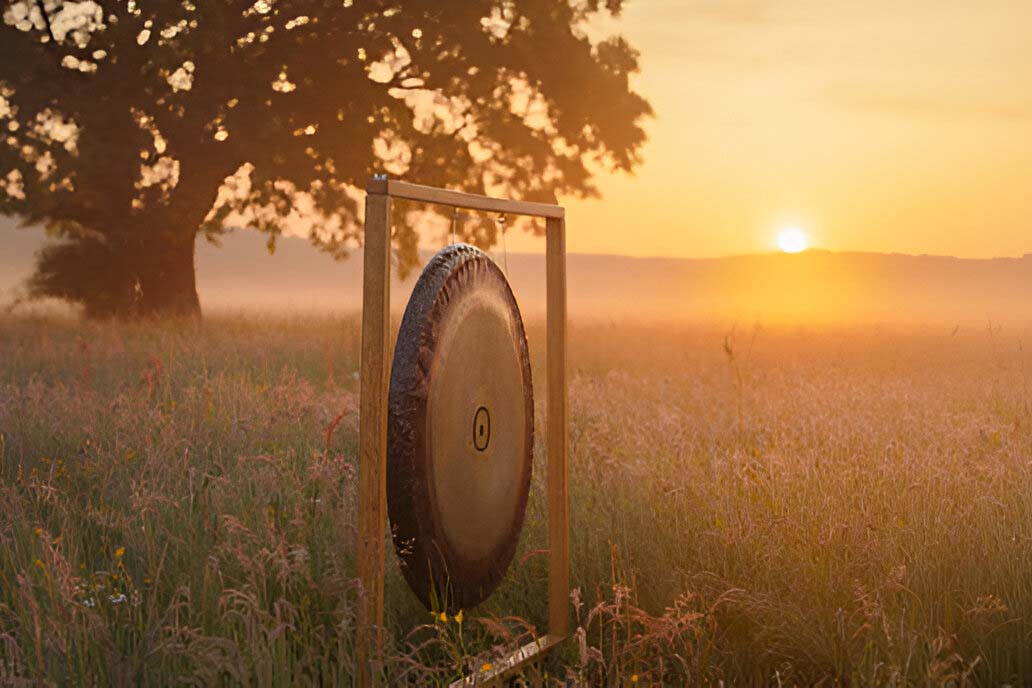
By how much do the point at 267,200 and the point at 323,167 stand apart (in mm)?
1313

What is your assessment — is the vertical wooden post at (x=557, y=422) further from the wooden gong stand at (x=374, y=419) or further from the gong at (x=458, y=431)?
the wooden gong stand at (x=374, y=419)

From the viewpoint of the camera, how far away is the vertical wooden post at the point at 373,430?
3572mm

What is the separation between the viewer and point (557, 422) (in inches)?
191

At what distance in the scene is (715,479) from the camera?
19.9ft

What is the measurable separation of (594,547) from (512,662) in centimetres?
134

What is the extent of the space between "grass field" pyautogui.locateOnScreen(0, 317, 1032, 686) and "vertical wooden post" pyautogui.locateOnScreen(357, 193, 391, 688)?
124mm

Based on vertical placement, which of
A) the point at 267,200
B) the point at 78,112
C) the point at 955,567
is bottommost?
the point at 955,567

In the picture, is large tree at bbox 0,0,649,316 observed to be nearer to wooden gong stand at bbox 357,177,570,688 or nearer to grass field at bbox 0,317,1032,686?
grass field at bbox 0,317,1032,686

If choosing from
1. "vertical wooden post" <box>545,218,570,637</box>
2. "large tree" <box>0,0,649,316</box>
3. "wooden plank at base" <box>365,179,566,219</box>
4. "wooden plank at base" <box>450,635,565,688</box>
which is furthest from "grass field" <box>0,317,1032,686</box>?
"large tree" <box>0,0,649,316</box>

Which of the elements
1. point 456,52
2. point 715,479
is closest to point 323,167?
point 456,52

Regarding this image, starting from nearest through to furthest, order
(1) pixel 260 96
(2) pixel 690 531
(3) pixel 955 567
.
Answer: (3) pixel 955 567 → (2) pixel 690 531 → (1) pixel 260 96

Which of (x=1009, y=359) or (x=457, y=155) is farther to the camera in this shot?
(x=457, y=155)

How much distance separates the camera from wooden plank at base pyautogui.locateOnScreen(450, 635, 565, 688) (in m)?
3.73

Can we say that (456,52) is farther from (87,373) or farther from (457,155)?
(87,373)
